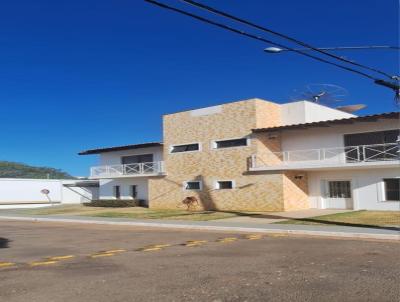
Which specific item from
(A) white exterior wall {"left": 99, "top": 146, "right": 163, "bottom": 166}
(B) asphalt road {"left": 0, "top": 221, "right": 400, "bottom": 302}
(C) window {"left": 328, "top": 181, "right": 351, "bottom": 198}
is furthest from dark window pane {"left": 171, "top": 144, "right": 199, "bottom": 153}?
(B) asphalt road {"left": 0, "top": 221, "right": 400, "bottom": 302}

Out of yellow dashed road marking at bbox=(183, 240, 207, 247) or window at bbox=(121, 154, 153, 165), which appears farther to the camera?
window at bbox=(121, 154, 153, 165)

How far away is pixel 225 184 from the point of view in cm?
3092

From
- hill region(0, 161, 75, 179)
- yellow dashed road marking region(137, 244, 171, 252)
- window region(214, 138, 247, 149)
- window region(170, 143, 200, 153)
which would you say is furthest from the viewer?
hill region(0, 161, 75, 179)

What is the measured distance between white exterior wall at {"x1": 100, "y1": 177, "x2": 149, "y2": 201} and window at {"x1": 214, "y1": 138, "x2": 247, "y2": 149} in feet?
32.6

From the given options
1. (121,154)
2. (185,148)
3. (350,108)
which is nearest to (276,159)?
(185,148)

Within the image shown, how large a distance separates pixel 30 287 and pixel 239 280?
11.5 ft

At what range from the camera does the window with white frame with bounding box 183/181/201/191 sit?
32531mm

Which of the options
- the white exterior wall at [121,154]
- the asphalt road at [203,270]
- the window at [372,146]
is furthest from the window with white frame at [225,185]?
the asphalt road at [203,270]

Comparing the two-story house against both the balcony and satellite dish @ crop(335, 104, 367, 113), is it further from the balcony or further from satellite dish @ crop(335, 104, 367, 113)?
satellite dish @ crop(335, 104, 367, 113)

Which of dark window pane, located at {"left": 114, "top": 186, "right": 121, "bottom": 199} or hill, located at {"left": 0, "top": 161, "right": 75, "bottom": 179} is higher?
hill, located at {"left": 0, "top": 161, "right": 75, "bottom": 179}

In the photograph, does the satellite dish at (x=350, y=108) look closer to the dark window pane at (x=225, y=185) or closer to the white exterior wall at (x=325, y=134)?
the white exterior wall at (x=325, y=134)

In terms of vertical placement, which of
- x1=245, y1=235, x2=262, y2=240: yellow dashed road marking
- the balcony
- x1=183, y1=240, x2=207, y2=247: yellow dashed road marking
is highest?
the balcony

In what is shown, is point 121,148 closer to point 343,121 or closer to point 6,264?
point 343,121

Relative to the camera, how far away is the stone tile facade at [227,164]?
28391 millimetres
